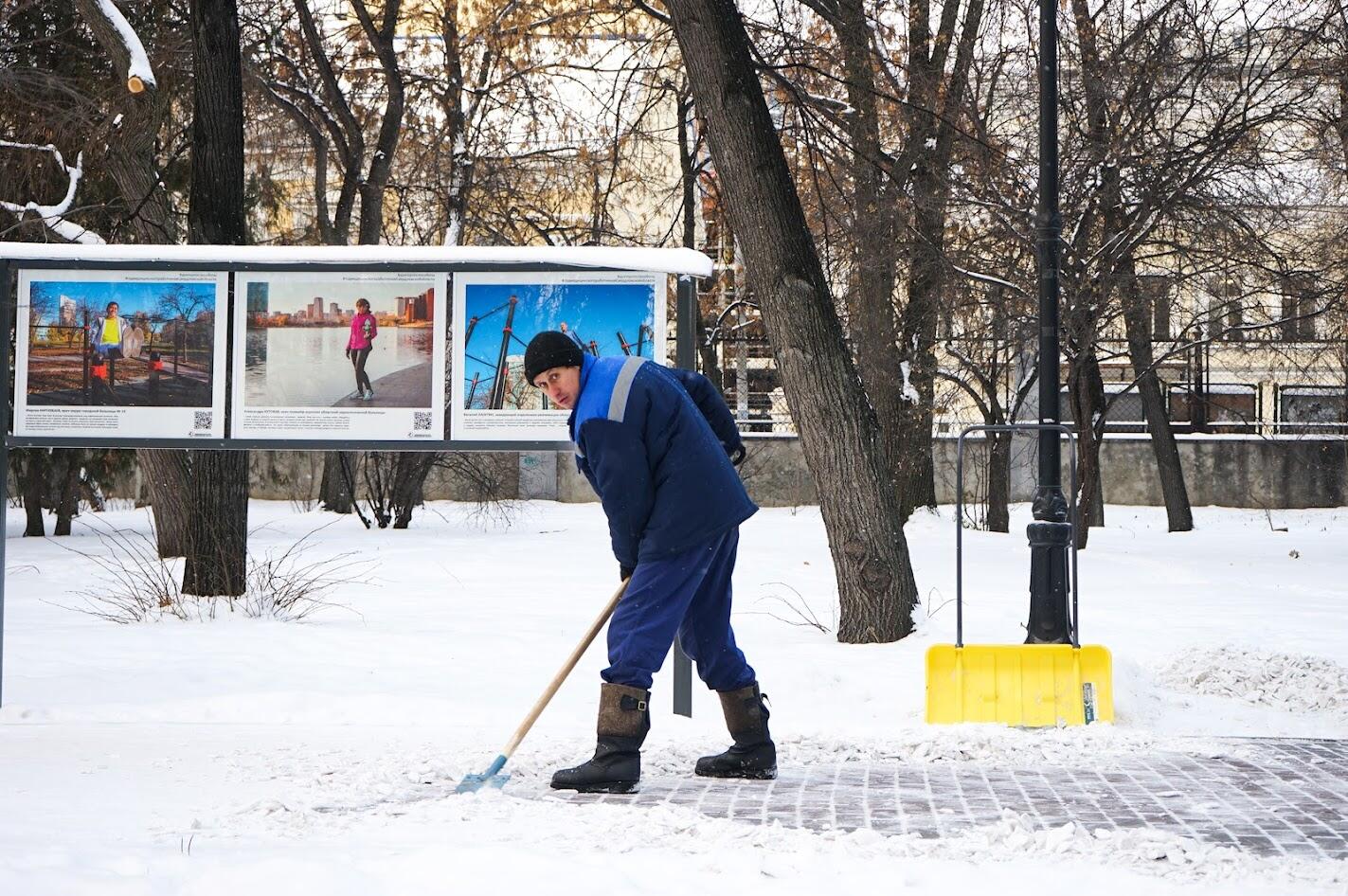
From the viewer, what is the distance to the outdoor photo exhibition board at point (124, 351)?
657 centimetres

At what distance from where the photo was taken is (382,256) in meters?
6.42

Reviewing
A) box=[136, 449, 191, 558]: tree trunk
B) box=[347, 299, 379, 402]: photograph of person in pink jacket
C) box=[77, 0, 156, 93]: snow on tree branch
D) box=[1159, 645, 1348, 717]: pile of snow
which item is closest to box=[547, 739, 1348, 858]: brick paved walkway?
box=[1159, 645, 1348, 717]: pile of snow

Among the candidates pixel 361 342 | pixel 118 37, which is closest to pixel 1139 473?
pixel 118 37

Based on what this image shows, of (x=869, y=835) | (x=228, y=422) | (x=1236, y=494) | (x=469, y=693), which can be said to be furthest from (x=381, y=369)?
(x=1236, y=494)

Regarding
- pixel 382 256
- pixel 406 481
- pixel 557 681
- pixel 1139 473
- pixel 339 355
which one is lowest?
pixel 557 681

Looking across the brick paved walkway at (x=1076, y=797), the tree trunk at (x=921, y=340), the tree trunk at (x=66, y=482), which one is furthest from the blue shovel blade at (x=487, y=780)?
the tree trunk at (x=66, y=482)

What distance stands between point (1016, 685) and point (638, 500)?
2.17 metres

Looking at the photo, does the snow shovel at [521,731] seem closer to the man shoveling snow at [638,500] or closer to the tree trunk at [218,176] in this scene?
the man shoveling snow at [638,500]

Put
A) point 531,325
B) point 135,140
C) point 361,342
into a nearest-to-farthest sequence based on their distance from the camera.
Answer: point 531,325 < point 361,342 < point 135,140

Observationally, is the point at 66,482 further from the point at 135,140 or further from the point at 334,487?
the point at 135,140

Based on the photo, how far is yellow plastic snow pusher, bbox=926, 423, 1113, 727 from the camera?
20.4 ft

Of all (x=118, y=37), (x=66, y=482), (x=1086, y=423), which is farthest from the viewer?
(x=66, y=482)

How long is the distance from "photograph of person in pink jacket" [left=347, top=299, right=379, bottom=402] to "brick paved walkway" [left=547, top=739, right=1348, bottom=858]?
241 cm

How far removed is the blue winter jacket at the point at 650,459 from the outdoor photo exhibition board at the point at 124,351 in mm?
2358
